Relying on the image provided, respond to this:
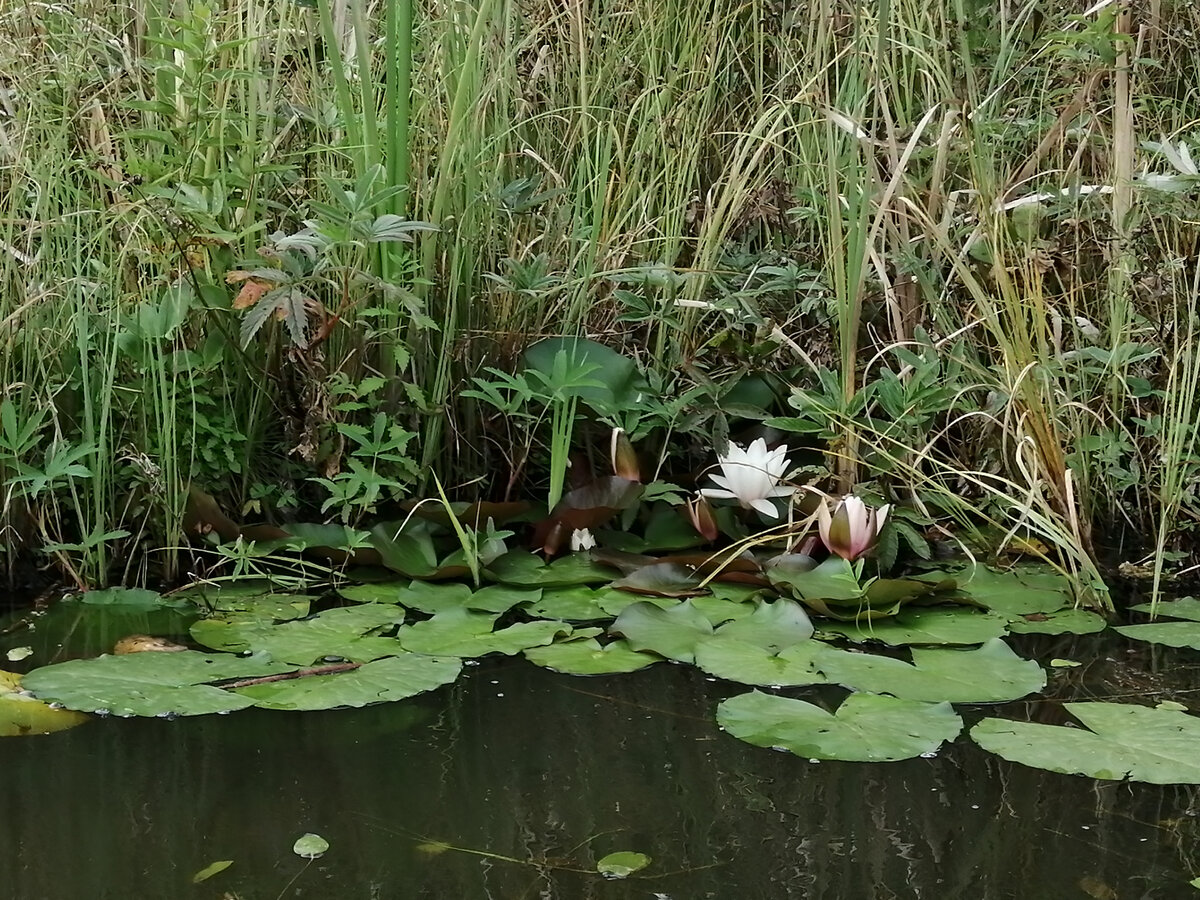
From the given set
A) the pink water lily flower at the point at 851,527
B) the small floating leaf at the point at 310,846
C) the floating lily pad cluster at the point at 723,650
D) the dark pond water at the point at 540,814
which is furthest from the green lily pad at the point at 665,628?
the small floating leaf at the point at 310,846

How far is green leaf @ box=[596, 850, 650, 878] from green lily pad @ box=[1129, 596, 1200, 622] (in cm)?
104

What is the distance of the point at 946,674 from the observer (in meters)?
1.58

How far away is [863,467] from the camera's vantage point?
210cm

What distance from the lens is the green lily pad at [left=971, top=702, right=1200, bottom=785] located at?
132 cm

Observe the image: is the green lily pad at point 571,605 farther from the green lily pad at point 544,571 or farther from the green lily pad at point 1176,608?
the green lily pad at point 1176,608

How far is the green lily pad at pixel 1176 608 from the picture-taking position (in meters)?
1.79

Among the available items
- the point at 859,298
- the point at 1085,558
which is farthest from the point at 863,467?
the point at 1085,558

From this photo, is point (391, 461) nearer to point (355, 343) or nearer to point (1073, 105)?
point (355, 343)

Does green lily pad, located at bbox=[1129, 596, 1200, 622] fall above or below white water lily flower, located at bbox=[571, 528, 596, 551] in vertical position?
below

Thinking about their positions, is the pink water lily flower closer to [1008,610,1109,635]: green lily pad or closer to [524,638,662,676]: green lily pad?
[1008,610,1109,635]: green lily pad

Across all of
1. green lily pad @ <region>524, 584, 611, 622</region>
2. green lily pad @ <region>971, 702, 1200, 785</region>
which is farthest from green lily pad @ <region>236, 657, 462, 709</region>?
green lily pad @ <region>971, 702, 1200, 785</region>

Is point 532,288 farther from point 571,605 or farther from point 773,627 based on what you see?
point 773,627

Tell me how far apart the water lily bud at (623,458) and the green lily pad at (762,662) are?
1.49 ft

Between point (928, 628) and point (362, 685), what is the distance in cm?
83
